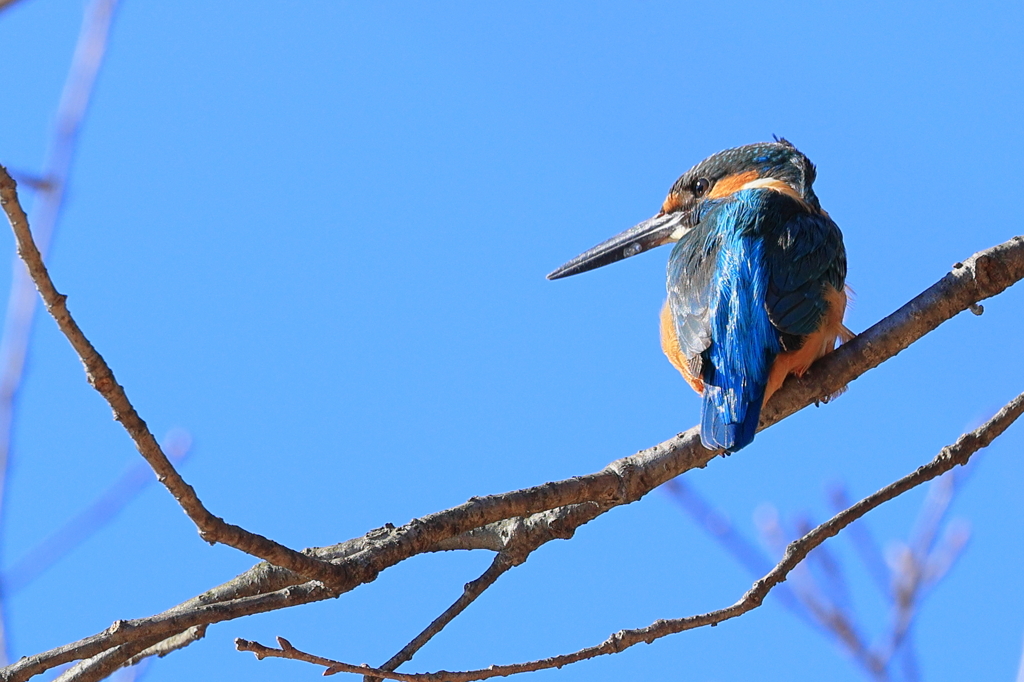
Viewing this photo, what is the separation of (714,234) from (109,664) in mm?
2154

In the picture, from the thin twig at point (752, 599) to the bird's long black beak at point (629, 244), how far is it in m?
1.83

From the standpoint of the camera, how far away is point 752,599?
218 cm

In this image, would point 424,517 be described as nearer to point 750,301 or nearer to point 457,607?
point 457,607

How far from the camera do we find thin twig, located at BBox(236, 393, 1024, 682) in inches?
75.7

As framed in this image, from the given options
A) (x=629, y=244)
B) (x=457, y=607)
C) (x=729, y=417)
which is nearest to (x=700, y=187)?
(x=629, y=244)

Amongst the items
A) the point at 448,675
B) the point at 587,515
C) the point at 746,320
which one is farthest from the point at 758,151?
the point at 448,675

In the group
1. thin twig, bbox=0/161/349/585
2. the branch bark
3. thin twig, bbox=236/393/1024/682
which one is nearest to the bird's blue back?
the branch bark

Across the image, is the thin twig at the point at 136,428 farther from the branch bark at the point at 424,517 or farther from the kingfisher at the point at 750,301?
the kingfisher at the point at 750,301

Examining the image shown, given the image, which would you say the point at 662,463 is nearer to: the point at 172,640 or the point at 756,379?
the point at 756,379

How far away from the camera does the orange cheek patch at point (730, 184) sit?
13.4 ft

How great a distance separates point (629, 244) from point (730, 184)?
0.46 meters

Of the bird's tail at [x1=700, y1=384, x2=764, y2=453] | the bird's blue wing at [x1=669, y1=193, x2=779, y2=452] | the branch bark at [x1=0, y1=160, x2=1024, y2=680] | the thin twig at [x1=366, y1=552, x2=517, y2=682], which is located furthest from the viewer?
the bird's blue wing at [x1=669, y1=193, x2=779, y2=452]

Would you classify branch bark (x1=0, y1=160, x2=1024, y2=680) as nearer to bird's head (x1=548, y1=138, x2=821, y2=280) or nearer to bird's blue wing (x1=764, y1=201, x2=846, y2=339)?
bird's blue wing (x1=764, y1=201, x2=846, y2=339)

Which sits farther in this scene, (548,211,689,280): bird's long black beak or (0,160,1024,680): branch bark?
(548,211,689,280): bird's long black beak
